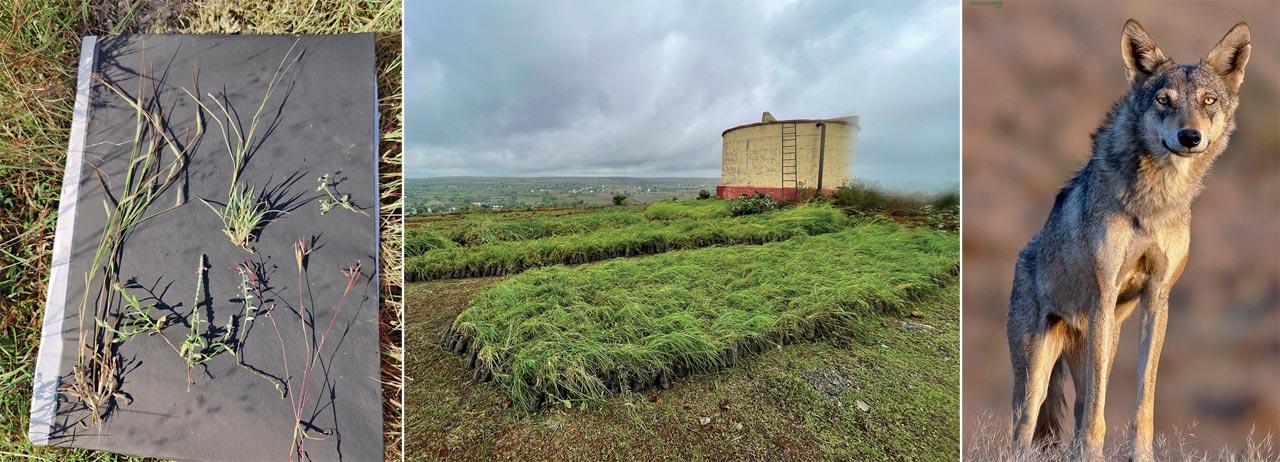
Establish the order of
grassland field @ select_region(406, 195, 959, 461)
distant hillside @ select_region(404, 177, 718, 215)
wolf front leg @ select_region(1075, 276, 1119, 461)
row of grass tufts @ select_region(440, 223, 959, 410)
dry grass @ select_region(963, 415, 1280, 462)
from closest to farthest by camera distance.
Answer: wolf front leg @ select_region(1075, 276, 1119, 461)
dry grass @ select_region(963, 415, 1280, 462)
grassland field @ select_region(406, 195, 959, 461)
row of grass tufts @ select_region(440, 223, 959, 410)
distant hillside @ select_region(404, 177, 718, 215)

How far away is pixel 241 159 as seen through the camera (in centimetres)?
282

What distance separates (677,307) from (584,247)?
0.64 meters

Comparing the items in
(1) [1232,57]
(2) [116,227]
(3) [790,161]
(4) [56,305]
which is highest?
(1) [1232,57]

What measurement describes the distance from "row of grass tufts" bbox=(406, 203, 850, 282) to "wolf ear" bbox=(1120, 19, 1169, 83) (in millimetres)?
1399

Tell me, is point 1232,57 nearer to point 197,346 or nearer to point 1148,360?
point 1148,360

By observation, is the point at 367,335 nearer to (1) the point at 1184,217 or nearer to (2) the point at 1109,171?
(2) the point at 1109,171

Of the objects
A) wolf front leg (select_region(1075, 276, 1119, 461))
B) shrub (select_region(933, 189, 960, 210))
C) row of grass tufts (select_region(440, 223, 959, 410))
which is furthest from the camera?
row of grass tufts (select_region(440, 223, 959, 410))

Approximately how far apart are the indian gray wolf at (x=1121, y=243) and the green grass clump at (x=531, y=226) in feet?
5.85

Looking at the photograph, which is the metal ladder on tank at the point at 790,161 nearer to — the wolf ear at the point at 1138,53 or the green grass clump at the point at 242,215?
the wolf ear at the point at 1138,53

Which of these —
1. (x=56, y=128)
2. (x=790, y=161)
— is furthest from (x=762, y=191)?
(x=56, y=128)

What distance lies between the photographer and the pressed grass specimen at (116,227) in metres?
2.74

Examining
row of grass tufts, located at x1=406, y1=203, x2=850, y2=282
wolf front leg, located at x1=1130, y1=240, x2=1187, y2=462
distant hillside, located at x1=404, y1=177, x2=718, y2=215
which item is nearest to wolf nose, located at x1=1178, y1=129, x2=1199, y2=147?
wolf front leg, located at x1=1130, y1=240, x2=1187, y2=462

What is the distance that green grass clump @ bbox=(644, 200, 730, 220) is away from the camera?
254cm

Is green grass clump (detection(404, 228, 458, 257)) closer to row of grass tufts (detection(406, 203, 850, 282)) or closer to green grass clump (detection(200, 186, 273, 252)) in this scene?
row of grass tufts (detection(406, 203, 850, 282))
